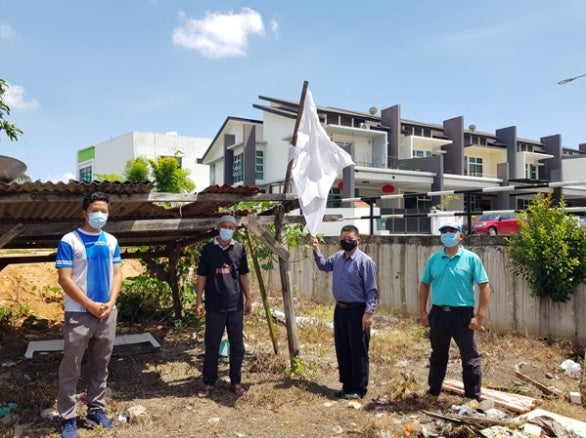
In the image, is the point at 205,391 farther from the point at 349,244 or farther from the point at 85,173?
the point at 85,173

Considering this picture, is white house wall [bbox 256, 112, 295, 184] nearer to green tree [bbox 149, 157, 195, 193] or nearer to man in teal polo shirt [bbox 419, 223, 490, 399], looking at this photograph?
green tree [bbox 149, 157, 195, 193]

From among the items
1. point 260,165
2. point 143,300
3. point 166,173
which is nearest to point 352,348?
point 143,300

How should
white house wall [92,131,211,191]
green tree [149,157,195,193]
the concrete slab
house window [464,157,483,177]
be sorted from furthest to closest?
white house wall [92,131,211,191], house window [464,157,483,177], green tree [149,157,195,193], the concrete slab

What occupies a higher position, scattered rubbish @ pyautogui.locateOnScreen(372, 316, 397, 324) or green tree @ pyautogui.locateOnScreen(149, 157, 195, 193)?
green tree @ pyautogui.locateOnScreen(149, 157, 195, 193)

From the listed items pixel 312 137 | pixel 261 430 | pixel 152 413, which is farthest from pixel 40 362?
pixel 312 137

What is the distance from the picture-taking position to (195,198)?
5.40 metres

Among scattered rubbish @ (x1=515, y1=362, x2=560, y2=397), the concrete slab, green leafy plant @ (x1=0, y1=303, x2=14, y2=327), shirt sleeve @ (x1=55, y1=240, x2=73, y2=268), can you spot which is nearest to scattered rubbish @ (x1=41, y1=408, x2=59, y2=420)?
shirt sleeve @ (x1=55, y1=240, x2=73, y2=268)

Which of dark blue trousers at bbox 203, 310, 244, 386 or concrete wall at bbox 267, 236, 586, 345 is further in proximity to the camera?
concrete wall at bbox 267, 236, 586, 345

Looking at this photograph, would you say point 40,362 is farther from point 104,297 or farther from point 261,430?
point 261,430

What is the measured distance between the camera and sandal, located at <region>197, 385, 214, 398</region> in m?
5.47

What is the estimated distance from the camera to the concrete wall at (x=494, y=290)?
7383 mm

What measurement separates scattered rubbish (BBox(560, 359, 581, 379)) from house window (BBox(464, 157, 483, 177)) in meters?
29.0

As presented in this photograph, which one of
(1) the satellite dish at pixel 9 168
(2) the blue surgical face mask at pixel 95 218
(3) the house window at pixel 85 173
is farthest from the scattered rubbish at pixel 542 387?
(3) the house window at pixel 85 173

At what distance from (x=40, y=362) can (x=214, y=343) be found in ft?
8.79
